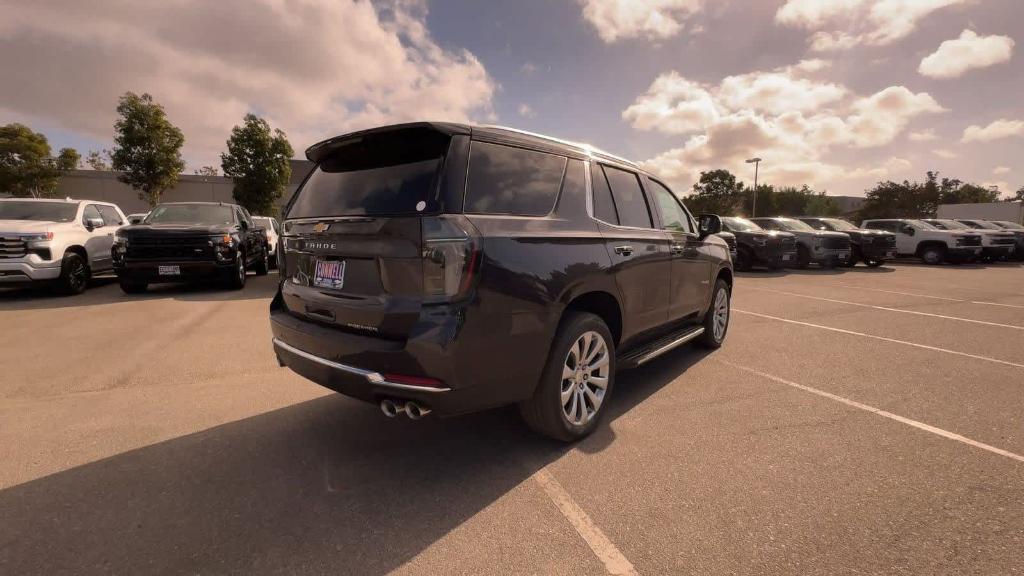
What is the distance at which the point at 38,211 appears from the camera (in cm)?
869

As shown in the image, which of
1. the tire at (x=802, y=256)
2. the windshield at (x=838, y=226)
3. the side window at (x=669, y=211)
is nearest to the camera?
the side window at (x=669, y=211)

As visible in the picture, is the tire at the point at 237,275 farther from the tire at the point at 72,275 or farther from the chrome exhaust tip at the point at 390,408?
the chrome exhaust tip at the point at 390,408

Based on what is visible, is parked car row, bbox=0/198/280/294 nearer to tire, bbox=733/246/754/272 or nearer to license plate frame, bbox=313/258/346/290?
license plate frame, bbox=313/258/346/290

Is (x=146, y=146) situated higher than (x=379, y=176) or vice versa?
(x=146, y=146)

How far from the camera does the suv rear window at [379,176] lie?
2.45 metres

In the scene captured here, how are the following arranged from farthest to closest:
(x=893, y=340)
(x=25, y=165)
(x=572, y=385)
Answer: (x=25, y=165), (x=893, y=340), (x=572, y=385)

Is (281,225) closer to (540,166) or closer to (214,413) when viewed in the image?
(214,413)

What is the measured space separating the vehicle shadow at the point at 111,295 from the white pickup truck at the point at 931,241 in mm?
21286

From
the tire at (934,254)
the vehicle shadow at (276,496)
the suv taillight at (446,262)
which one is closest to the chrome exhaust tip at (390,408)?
the vehicle shadow at (276,496)

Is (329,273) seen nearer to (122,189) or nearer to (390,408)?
(390,408)

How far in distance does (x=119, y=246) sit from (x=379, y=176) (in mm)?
8145

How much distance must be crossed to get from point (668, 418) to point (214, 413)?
3.27 m

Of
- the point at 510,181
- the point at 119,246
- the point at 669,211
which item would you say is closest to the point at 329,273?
the point at 510,181

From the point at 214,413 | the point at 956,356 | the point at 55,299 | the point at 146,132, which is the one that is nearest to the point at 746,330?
the point at 956,356
